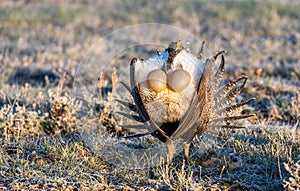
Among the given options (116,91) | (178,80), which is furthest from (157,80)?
(116,91)

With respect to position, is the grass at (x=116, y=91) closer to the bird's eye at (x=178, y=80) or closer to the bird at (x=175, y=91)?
the bird at (x=175, y=91)

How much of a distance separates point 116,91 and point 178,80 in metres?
3.00

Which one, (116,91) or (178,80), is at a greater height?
(178,80)

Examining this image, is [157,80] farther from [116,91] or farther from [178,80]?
[116,91]

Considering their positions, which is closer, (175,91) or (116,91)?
(175,91)

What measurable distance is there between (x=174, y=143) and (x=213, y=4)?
28.5 feet

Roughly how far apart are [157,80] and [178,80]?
14 cm

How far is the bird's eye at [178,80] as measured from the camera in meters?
3.46

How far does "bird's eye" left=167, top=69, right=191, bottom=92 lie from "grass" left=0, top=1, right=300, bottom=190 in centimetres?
60

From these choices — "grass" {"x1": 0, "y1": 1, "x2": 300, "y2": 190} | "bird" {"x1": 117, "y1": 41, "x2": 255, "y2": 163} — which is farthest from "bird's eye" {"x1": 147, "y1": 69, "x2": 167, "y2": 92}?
"grass" {"x1": 0, "y1": 1, "x2": 300, "y2": 190}

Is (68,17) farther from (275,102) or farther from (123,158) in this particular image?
(123,158)

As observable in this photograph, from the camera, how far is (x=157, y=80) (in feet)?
11.5

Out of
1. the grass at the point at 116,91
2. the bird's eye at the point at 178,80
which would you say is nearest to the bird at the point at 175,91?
the bird's eye at the point at 178,80

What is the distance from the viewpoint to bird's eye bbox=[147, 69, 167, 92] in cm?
350
